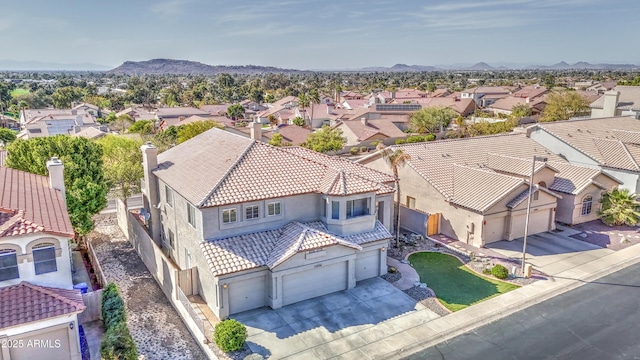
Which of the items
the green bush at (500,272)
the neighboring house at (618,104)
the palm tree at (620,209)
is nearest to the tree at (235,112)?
the neighboring house at (618,104)

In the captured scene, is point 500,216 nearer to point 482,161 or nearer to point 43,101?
point 482,161

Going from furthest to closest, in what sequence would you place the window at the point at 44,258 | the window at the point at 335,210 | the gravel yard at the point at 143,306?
the window at the point at 335,210
the gravel yard at the point at 143,306
the window at the point at 44,258

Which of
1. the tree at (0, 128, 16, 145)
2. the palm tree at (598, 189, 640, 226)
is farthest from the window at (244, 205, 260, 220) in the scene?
the tree at (0, 128, 16, 145)

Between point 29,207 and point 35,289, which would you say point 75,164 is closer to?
point 29,207

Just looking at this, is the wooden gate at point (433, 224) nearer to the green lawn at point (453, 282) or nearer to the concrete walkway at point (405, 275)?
the green lawn at point (453, 282)

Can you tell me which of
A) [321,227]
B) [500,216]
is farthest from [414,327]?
[500,216]
